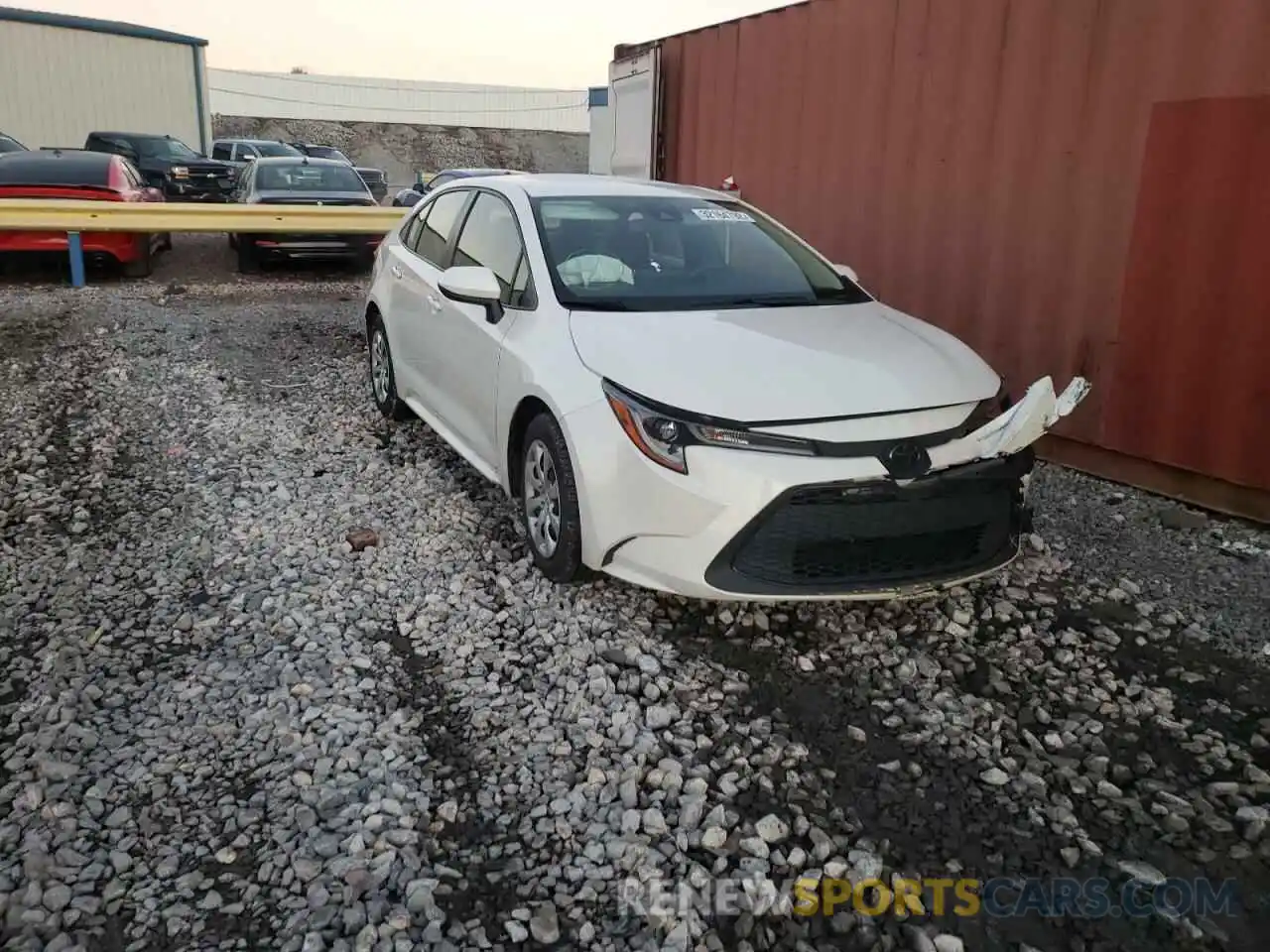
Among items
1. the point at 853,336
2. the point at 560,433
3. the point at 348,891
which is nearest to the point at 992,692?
the point at 853,336

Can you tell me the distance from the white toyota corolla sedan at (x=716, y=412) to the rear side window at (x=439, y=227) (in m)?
0.55

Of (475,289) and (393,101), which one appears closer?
(475,289)

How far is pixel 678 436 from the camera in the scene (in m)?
3.52

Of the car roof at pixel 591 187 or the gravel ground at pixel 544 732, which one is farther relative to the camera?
the car roof at pixel 591 187

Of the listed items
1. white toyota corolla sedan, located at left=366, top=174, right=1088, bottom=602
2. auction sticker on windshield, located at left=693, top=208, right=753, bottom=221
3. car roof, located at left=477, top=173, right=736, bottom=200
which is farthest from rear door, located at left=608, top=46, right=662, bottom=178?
white toyota corolla sedan, located at left=366, top=174, right=1088, bottom=602

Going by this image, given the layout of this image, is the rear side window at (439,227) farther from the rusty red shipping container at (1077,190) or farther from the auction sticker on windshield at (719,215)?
the rusty red shipping container at (1077,190)

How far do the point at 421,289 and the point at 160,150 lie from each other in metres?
20.1

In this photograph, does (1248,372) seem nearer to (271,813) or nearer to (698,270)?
(698,270)

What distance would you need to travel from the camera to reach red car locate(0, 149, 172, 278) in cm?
1111

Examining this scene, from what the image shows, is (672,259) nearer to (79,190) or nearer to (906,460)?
(906,460)

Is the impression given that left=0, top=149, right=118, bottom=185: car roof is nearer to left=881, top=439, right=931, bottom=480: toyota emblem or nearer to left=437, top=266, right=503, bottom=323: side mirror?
left=437, top=266, right=503, bottom=323: side mirror

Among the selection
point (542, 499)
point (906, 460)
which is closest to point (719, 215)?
point (542, 499)

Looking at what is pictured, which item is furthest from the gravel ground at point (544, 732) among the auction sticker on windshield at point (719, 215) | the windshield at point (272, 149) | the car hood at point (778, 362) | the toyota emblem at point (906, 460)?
the windshield at point (272, 149)

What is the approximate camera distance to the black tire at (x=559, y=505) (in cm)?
391
